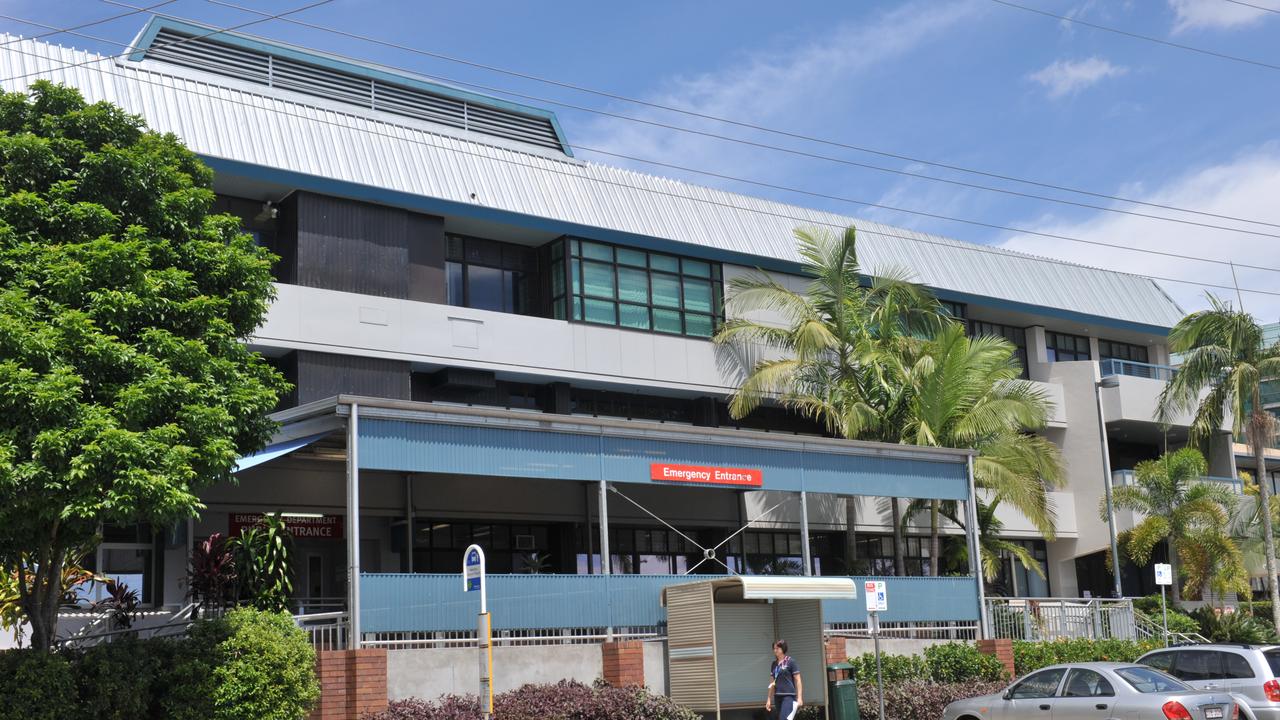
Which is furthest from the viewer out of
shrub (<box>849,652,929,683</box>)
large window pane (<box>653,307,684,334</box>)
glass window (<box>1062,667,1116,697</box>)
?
large window pane (<box>653,307,684,334</box>)

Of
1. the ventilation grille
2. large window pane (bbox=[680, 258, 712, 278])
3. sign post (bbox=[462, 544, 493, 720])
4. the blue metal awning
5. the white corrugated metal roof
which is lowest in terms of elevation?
sign post (bbox=[462, 544, 493, 720])

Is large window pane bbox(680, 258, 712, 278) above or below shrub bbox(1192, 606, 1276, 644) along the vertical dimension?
above

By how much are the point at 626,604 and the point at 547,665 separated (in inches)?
81.2

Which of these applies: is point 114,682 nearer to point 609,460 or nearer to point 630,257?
point 609,460

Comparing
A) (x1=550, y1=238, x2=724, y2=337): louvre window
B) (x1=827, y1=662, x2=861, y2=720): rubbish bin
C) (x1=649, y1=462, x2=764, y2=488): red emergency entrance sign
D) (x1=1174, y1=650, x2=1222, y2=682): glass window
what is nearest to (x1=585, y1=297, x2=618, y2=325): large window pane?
(x1=550, y1=238, x2=724, y2=337): louvre window

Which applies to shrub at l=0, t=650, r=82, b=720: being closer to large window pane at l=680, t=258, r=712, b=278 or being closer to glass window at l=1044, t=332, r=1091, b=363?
large window pane at l=680, t=258, r=712, b=278

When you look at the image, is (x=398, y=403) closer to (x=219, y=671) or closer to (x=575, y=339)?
(x=219, y=671)

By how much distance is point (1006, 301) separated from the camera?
41312 mm

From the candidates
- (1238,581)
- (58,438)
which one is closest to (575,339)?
(58,438)

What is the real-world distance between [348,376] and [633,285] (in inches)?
325

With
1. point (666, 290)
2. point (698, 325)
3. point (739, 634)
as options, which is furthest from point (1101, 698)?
point (666, 290)

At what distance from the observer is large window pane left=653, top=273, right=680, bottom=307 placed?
3356 centimetres

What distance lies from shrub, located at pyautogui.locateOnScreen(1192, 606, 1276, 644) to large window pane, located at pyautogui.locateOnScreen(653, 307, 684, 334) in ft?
55.8

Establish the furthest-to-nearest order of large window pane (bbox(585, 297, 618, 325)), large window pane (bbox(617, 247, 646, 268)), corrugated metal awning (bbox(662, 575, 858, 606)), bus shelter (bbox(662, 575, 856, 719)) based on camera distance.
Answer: large window pane (bbox(617, 247, 646, 268)) < large window pane (bbox(585, 297, 618, 325)) < bus shelter (bbox(662, 575, 856, 719)) < corrugated metal awning (bbox(662, 575, 858, 606))
